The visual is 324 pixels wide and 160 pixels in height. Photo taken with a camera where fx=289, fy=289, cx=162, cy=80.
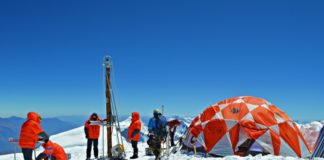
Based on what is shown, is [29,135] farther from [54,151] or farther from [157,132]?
[157,132]

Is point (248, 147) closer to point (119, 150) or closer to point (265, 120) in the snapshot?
point (265, 120)

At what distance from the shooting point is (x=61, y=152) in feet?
26.3

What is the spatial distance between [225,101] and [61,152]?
29.0ft

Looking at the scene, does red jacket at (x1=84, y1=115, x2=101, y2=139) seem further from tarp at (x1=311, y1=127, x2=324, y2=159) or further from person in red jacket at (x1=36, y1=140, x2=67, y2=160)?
tarp at (x1=311, y1=127, x2=324, y2=159)

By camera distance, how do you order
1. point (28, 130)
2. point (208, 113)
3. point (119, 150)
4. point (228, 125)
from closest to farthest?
point (28, 130) < point (119, 150) < point (228, 125) < point (208, 113)

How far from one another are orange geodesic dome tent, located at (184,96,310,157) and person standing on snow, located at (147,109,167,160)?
3285mm

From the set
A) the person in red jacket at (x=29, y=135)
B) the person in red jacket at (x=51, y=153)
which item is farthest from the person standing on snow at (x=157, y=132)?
the person in red jacket at (x=29, y=135)

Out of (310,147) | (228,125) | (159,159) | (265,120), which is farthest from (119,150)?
(310,147)

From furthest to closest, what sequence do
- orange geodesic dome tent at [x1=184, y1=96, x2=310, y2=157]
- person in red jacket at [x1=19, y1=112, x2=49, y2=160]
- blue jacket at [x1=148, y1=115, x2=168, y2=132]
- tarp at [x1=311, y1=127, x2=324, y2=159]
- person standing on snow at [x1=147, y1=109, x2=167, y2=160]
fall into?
orange geodesic dome tent at [x1=184, y1=96, x2=310, y2=157] → blue jacket at [x1=148, y1=115, x2=168, y2=132] → person standing on snow at [x1=147, y1=109, x2=167, y2=160] → tarp at [x1=311, y1=127, x2=324, y2=159] → person in red jacket at [x1=19, y1=112, x2=49, y2=160]

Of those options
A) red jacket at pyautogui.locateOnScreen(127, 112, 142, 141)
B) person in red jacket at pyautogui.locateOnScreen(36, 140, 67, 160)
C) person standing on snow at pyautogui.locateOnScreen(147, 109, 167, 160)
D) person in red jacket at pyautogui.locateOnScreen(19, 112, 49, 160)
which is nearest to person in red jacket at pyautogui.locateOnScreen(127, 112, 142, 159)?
red jacket at pyautogui.locateOnScreen(127, 112, 142, 141)

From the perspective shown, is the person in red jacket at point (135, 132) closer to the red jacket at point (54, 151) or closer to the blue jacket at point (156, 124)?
the blue jacket at point (156, 124)

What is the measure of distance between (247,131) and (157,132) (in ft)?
14.3

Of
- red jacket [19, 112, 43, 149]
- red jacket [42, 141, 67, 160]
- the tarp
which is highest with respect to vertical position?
red jacket [19, 112, 43, 149]

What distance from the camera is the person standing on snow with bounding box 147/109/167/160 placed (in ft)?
34.9
